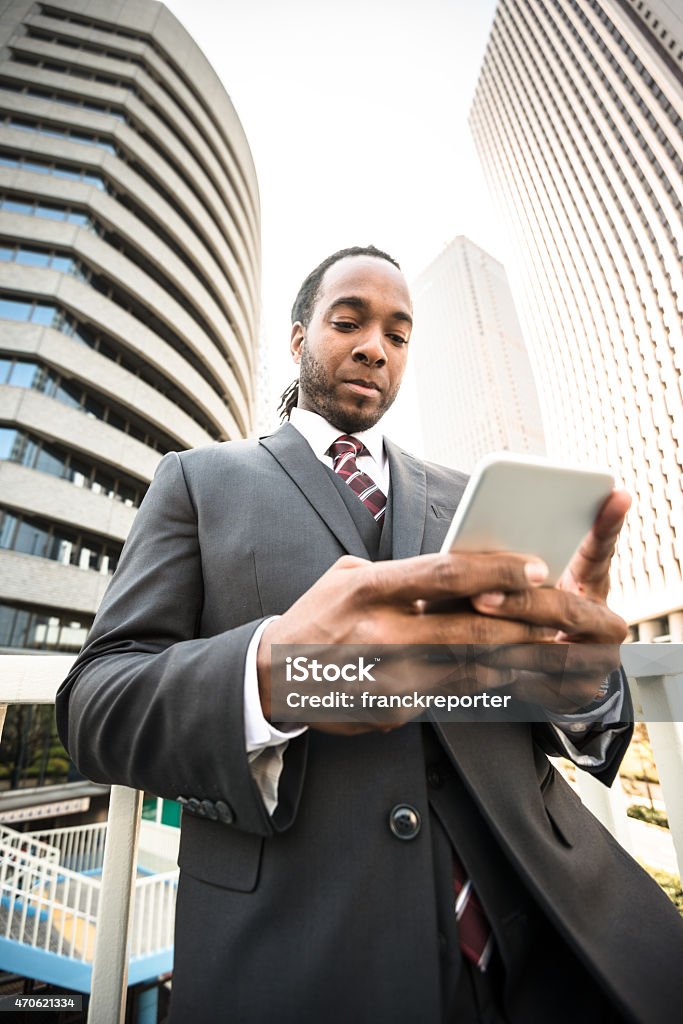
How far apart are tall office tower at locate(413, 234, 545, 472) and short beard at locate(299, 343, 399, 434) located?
8830cm

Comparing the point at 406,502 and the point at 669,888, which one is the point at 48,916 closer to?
the point at 406,502

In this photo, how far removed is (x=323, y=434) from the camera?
5.20ft

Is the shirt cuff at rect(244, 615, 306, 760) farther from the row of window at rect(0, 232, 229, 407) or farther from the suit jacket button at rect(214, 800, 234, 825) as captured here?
the row of window at rect(0, 232, 229, 407)

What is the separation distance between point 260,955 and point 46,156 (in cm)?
2662

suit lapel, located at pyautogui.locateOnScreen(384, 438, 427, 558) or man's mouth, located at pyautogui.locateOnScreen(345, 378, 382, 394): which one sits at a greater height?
man's mouth, located at pyautogui.locateOnScreen(345, 378, 382, 394)

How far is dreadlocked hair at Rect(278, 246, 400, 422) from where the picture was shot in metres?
1.94

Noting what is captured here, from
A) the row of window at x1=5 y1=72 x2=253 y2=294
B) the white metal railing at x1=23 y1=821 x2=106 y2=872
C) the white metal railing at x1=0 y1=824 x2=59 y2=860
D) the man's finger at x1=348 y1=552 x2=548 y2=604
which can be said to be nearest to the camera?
the man's finger at x1=348 y1=552 x2=548 y2=604

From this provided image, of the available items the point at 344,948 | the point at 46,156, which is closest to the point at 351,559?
the point at 344,948

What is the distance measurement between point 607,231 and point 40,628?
188 ft

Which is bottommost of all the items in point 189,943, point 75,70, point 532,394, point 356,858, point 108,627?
point 189,943

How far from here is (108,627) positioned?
99 cm

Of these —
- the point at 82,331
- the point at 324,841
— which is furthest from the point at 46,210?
the point at 324,841

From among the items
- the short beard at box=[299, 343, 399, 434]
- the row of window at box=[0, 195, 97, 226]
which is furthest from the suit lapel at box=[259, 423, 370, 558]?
the row of window at box=[0, 195, 97, 226]

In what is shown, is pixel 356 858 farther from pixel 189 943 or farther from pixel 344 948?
pixel 189 943
